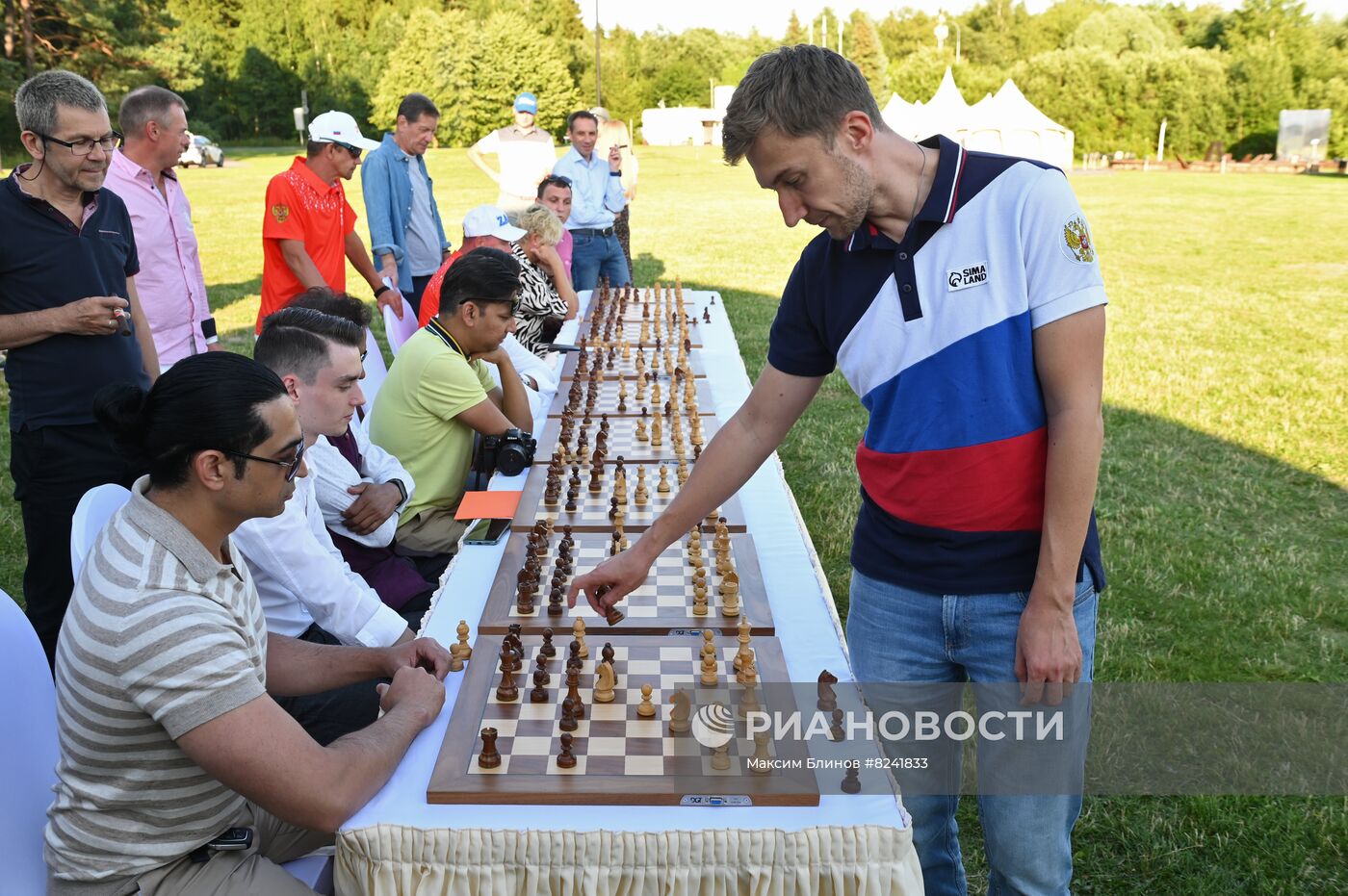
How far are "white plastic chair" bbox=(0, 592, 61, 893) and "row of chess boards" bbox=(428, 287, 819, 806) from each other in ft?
2.43

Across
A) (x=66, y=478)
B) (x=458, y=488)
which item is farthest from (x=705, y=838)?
(x=66, y=478)

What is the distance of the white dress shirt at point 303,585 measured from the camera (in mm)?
2412

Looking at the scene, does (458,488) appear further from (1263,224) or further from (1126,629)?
(1263,224)

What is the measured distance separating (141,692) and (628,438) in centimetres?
238

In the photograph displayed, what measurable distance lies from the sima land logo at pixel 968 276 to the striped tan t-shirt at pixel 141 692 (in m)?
1.32

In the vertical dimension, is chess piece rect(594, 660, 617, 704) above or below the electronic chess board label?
above

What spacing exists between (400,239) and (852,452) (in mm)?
3196

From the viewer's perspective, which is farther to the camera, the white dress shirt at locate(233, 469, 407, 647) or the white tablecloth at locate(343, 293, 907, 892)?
the white dress shirt at locate(233, 469, 407, 647)

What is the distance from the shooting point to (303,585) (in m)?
2.46

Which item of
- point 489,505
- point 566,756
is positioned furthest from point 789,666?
point 489,505

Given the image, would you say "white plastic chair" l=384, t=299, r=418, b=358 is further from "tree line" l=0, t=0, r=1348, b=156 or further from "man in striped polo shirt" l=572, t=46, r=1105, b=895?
"tree line" l=0, t=0, r=1348, b=156

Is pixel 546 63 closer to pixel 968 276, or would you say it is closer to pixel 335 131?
pixel 335 131

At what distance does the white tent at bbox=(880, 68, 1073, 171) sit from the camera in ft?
104

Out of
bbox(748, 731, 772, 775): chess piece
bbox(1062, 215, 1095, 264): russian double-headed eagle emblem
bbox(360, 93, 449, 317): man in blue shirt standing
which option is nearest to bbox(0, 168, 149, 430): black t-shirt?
bbox(748, 731, 772, 775): chess piece
